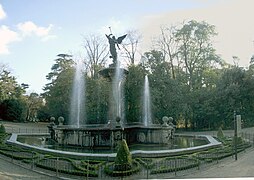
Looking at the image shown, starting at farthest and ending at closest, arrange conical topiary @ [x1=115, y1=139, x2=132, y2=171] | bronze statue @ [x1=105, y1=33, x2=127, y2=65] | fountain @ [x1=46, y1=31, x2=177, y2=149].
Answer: bronze statue @ [x1=105, y1=33, x2=127, y2=65]
fountain @ [x1=46, y1=31, x2=177, y2=149]
conical topiary @ [x1=115, y1=139, x2=132, y2=171]

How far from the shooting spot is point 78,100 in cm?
1961

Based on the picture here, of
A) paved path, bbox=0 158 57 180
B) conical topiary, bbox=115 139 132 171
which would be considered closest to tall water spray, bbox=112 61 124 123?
paved path, bbox=0 158 57 180

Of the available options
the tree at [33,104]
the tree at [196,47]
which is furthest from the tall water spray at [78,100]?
the tree at [33,104]

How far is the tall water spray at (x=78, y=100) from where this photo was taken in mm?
19344

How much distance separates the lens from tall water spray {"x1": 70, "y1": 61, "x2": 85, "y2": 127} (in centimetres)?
1934

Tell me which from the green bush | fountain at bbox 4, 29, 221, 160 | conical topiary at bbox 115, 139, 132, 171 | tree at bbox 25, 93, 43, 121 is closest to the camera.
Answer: the green bush

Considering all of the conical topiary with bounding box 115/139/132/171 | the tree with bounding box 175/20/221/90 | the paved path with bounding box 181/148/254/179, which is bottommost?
the paved path with bounding box 181/148/254/179

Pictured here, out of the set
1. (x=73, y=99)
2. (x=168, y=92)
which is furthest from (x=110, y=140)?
(x=73, y=99)

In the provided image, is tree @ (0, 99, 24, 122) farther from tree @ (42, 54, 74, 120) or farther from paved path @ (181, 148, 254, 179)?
paved path @ (181, 148, 254, 179)

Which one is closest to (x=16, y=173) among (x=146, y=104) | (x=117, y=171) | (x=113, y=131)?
(x=117, y=171)

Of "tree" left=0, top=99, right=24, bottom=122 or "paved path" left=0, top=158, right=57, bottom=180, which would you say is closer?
"paved path" left=0, top=158, right=57, bottom=180

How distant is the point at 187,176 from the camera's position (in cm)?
578

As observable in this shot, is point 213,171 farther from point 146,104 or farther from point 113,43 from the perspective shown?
point 146,104

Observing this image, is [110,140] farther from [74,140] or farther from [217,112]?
[217,112]
